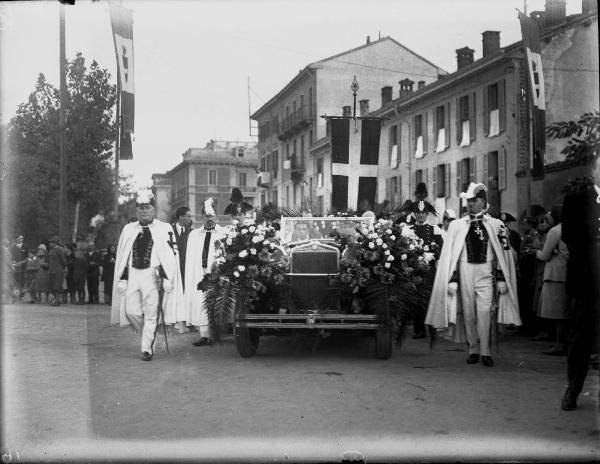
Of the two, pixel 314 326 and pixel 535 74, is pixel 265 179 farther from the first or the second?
pixel 314 326

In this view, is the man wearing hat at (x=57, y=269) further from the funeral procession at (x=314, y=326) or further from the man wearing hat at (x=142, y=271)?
the man wearing hat at (x=142, y=271)

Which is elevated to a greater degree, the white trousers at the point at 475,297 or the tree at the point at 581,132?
the tree at the point at 581,132

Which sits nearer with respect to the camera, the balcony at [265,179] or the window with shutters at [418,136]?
the window with shutters at [418,136]

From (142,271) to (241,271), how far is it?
1392 millimetres

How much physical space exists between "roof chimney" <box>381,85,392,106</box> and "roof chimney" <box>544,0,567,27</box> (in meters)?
16.0

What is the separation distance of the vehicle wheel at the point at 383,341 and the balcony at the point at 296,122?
41953 millimetres

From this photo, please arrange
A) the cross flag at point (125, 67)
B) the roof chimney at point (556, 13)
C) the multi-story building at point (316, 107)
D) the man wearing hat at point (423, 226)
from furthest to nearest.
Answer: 1. the multi-story building at point (316, 107)
2. the roof chimney at point (556, 13)
3. the man wearing hat at point (423, 226)
4. the cross flag at point (125, 67)

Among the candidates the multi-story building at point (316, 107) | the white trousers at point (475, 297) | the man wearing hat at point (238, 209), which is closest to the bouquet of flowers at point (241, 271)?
the man wearing hat at point (238, 209)

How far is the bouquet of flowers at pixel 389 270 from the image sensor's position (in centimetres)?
928

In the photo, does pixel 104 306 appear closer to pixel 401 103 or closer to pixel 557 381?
pixel 557 381

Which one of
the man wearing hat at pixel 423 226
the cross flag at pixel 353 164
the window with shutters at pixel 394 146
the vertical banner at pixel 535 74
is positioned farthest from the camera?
the window with shutters at pixel 394 146

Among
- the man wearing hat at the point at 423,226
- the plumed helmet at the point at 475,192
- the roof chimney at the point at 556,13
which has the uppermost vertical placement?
the roof chimney at the point at 556,13

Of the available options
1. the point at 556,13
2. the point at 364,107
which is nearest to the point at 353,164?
the point at 556,13

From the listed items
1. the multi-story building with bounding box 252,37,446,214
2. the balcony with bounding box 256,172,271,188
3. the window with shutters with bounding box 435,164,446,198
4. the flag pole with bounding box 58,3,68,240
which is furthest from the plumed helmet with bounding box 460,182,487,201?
the balcony with bounding box 256,172,271,188
